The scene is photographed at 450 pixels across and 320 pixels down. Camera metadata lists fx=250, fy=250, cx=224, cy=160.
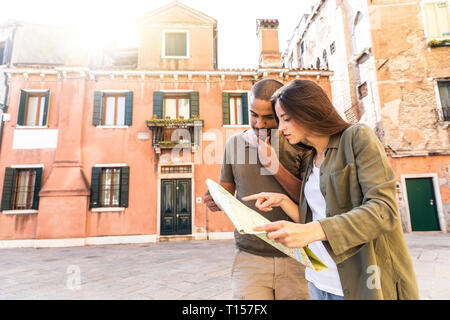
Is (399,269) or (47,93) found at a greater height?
(47,93)

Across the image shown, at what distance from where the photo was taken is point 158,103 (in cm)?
1080

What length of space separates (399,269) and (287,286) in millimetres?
581

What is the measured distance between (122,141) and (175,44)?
5.21 metres

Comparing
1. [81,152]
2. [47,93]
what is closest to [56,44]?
[47,93]

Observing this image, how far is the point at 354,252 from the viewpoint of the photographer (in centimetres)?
85

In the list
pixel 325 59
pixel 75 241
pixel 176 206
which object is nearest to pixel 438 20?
pixel 325 59

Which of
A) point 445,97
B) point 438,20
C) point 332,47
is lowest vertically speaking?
point 445,97

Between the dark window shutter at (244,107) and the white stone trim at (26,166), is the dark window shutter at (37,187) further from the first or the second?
the dark window shutter at (244,107)

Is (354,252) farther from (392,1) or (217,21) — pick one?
(392,1)

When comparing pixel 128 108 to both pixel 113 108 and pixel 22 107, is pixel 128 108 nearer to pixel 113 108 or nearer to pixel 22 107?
pixel 113 108

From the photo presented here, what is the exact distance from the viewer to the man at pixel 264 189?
1283 mm

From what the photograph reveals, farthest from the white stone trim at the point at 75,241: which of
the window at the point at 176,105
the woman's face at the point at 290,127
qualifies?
the woman's face at the point at 290,127

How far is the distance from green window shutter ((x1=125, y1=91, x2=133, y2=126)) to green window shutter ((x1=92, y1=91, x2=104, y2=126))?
1.06m
